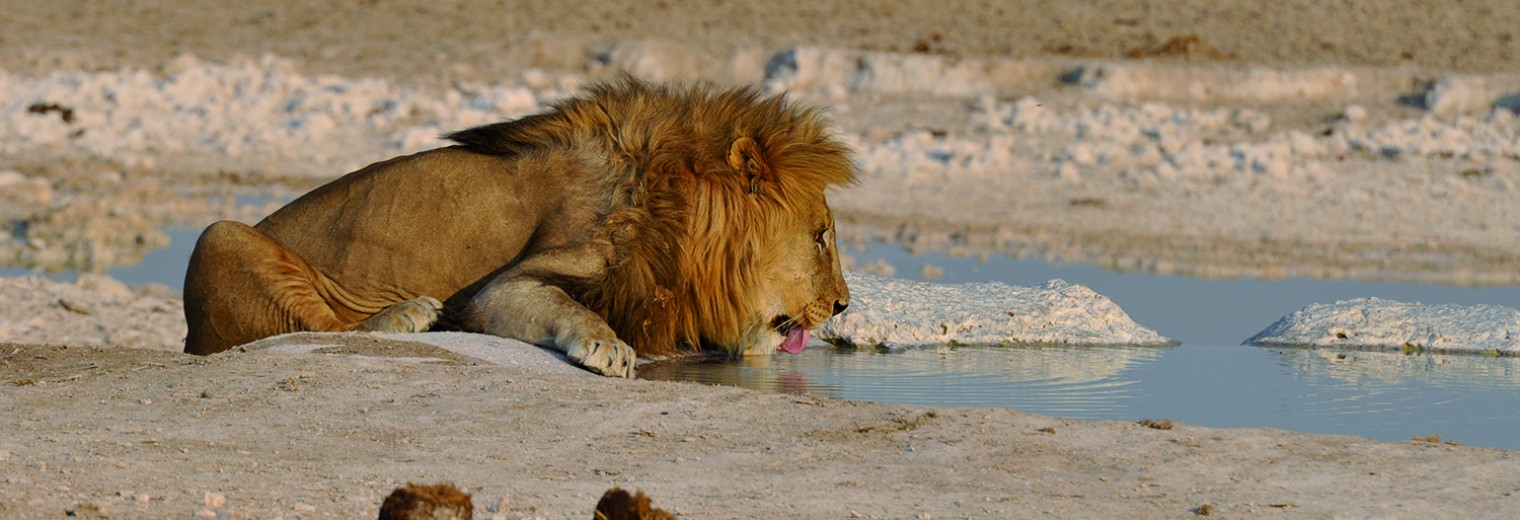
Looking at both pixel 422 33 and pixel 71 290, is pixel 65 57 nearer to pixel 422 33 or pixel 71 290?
pixel 422 33

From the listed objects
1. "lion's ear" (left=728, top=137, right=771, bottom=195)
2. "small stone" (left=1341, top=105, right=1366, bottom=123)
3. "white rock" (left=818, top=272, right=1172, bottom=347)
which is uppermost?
"small stone" (left=1341, top=105, right=1366, bottom=123)

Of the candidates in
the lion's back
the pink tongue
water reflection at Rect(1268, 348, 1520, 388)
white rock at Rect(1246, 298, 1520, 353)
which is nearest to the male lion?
the lion's back

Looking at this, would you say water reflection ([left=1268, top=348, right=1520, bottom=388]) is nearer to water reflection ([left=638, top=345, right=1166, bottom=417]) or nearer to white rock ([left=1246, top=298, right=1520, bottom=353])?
white rock ([left=1246, top=298, right=1520, bottom=353])

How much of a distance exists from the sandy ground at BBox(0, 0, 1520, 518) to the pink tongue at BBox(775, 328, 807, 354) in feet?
5.09

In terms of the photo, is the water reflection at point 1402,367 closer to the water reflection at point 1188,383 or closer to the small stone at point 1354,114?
the water reflection at point 1188,383

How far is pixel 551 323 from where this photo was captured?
6094 millimetres

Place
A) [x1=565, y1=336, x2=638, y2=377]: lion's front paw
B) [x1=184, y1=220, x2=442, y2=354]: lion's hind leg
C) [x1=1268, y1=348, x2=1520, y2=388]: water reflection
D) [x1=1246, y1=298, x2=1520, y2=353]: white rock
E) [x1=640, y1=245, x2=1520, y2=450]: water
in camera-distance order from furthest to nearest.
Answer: [x1=1246, y1=298, x2=1520, y2=353]: white rock
[x1=1268, y1=348, x2=1520, y2=388]: water reflection
[x1=184, y1=220, x2=442, y2=354]: lion's hind leg
[x1=565, y1=336, x2=638, y2=377]: lion's front paw
[x1=640, y1=245, x2=1520, y2=450]: water

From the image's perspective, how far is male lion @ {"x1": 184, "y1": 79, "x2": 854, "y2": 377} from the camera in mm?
6352

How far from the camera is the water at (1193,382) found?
5809 mm

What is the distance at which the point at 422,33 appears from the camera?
19.7 m

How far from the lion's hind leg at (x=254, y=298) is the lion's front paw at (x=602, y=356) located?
65cm

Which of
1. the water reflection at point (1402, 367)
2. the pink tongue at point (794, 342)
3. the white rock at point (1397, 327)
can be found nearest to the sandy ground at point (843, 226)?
the pink tongue at point (794, 342)

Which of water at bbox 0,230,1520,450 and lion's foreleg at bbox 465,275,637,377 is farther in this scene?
lion's foreleg at bbox 465,275,637,377

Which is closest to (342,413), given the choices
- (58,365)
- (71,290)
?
(58,365)
